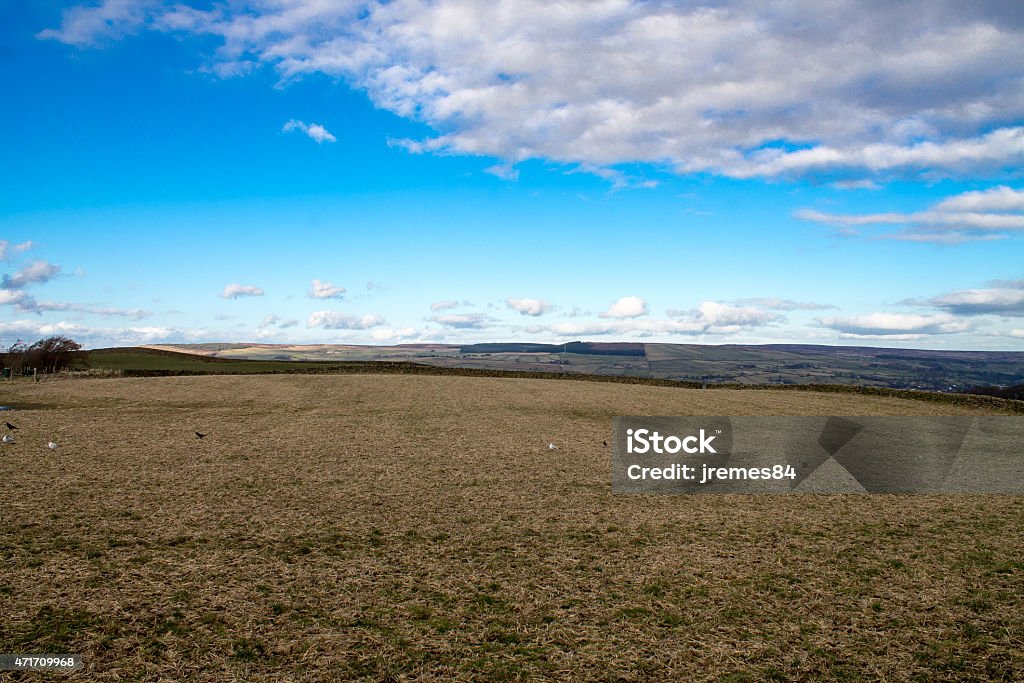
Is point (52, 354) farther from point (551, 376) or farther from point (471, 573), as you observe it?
point (471, 573)

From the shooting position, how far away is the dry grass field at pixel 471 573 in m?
7.32

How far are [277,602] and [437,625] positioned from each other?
2.45 metres

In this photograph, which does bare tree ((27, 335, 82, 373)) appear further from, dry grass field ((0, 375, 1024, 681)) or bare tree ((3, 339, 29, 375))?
dry grass field ((0, 375, 1024, 681))

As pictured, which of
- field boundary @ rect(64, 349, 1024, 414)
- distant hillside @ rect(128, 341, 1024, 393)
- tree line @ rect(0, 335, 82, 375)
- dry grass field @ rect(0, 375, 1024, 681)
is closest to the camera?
dry grass field @ rect(0, 375, 1024, 681)

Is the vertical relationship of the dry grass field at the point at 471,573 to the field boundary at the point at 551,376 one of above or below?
below

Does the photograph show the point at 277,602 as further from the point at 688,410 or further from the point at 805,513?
the point at 688,410

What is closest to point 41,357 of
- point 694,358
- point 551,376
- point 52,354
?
point 52,354

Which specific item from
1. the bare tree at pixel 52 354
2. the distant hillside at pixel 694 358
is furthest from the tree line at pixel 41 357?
the distant hillside at pixel 694 358

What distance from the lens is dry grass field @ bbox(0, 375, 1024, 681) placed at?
7.32 m

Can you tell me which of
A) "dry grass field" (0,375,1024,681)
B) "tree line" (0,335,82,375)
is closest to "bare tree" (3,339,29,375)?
"tree line" (0,335,82,375)

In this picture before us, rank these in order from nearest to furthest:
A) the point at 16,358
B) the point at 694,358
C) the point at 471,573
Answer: the point at 471,573
the point at 16,358
the point at 694,358

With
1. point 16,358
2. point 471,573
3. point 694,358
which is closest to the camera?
point 471,573

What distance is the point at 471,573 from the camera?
10.2 meters

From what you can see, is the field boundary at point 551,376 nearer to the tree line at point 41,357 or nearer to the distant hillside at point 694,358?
the tree line at point 41,357
